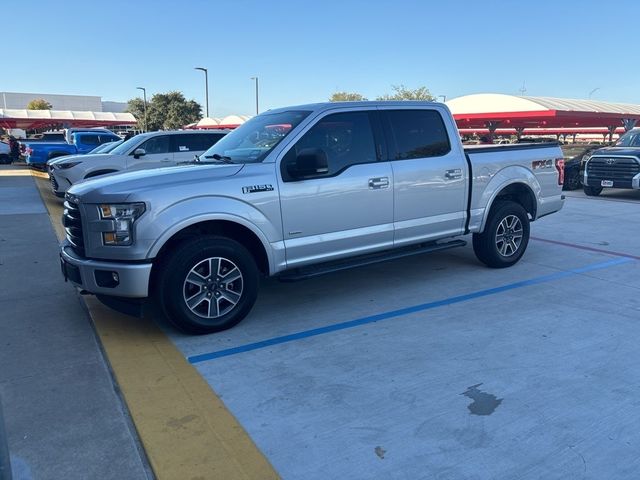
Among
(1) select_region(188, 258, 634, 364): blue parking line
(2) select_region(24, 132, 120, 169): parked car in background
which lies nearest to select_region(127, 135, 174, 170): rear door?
(1) select_region(188, 258, 634, 364): blue parking line

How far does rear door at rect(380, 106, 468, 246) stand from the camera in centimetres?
566

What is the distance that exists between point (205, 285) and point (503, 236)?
390 cm

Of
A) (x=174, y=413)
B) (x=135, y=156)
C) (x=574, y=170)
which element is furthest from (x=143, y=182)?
(x=574, y=170)

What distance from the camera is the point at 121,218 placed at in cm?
428

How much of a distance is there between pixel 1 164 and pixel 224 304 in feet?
92.0

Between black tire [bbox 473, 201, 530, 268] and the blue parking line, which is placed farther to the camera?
black tire [bbox 473, 201, 530, 268]

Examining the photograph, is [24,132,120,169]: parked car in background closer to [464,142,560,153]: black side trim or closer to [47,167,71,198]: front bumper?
[47,167,71,198]: front bumper

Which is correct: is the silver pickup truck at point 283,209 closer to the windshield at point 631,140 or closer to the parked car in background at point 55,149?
the windshield at point 631,140

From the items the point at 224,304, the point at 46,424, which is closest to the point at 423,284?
the point at 224,304

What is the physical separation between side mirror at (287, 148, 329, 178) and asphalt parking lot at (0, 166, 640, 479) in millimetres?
1365

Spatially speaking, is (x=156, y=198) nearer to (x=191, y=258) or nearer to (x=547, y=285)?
(x=191, y=258)

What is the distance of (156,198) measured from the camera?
4.30 m

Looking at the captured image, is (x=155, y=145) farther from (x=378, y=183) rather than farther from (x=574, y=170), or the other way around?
(x=574, y=170)

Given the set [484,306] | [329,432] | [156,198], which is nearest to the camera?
[329,432]
